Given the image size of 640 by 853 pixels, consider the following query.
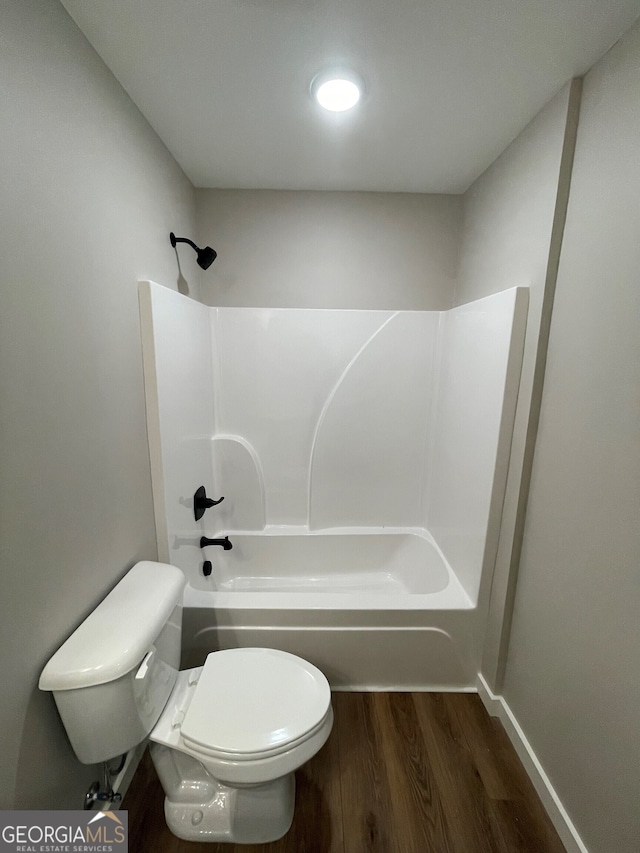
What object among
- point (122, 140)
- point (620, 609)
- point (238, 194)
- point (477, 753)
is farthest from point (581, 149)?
point (477, 753)

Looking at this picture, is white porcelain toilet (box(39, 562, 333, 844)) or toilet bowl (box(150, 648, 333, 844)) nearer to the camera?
white porcelain toilet (box(39, 562, 333, 844))

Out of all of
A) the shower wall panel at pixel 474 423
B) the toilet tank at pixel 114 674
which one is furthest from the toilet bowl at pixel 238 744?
the shower wall panel at pixel 474 423

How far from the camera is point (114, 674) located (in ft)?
2.96

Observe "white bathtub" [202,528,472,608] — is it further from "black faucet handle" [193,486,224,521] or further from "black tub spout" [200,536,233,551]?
"black faucet handle" [193,486,224,521]

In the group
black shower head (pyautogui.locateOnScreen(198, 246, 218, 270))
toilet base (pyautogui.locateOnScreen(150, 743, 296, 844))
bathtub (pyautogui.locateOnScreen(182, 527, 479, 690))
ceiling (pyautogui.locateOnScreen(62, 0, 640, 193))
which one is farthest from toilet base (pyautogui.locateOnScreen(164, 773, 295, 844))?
ceiling (pyautogui.locateOnScreen(62, 0, 640, 193))

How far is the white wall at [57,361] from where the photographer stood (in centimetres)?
78

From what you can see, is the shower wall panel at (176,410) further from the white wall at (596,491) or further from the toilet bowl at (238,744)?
the white wall at (596,491)

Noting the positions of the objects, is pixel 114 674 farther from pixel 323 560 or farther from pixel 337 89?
pixel 337 89

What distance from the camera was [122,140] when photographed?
1207mm

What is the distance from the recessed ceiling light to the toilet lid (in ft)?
6.09

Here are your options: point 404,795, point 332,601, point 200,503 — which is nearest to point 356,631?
point 332,601

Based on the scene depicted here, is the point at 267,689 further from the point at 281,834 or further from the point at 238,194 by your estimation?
the point at 238,194

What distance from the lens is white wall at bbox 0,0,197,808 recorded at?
30.8 inches

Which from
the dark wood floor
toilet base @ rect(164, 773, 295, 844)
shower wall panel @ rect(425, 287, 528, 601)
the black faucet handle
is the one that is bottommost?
the dark wood floor
